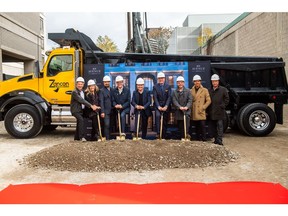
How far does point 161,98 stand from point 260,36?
1195 cm

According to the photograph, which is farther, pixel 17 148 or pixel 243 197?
pixel 17 148

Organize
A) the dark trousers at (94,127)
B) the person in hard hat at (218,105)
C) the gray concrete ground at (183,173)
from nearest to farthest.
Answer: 1. the gray concrete ground at (183,173)
2. the person in hard hat at (218,105)
3. the dark trousers at (94,127)

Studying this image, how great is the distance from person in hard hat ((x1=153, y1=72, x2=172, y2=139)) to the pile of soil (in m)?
1.34

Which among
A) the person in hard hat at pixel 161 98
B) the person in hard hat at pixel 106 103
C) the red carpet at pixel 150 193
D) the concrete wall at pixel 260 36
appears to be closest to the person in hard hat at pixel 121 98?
the person in hard hat at pixel 106 103

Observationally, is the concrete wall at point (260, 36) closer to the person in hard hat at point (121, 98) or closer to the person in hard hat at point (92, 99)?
the person in hard hat at point (121, 98)

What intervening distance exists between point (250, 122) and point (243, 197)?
5.19 m

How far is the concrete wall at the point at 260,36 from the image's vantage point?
13.6m

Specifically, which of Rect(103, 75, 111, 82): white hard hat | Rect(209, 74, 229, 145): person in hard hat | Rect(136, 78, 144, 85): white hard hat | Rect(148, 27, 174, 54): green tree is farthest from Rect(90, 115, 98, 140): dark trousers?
Rect(148, 27, 174, 54): green tree

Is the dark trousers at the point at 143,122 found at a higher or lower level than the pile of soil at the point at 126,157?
higher

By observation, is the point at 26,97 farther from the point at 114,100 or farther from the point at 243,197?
the point at 243,197

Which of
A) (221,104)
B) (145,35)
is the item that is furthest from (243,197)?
(145,35)

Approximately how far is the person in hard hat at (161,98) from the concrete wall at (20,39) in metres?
10.3

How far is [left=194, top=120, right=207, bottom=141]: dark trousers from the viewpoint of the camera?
6969mm

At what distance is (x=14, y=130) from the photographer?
26.7 feet
